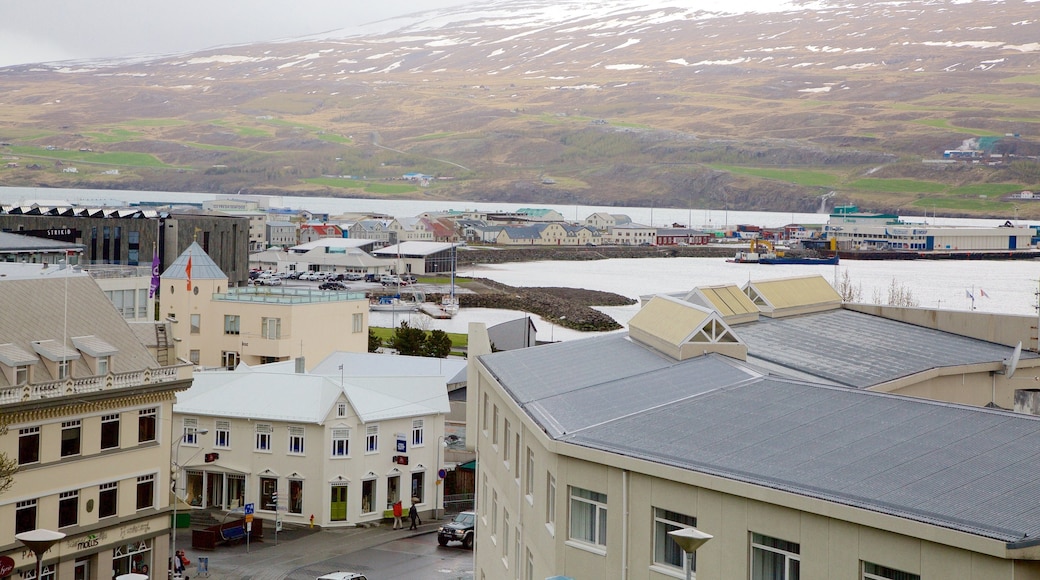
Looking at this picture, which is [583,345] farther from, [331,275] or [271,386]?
[331,275]

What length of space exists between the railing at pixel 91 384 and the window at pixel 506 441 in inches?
252

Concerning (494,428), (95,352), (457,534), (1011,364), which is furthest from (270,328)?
(1011,364)

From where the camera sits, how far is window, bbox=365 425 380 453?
65.7ft

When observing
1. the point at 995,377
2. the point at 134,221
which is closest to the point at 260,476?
the point at 995,377

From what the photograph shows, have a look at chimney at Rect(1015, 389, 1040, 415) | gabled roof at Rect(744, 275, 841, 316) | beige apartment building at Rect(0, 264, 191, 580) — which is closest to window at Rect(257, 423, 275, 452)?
beige apartment building at Rect(0, 264, 191, 580)

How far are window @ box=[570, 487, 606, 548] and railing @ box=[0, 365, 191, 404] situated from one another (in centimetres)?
863

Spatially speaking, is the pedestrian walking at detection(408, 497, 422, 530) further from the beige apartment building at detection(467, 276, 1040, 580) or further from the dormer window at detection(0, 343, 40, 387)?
the beige apartment building at detection(467, 276, 1040, 580)

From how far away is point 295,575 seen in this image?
1633 centimetres

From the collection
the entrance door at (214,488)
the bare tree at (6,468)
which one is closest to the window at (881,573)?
the bare tree at (6,468)

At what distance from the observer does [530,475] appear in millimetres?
9531

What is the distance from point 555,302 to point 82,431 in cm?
5321

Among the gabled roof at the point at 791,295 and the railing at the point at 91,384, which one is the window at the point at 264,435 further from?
the gabled roof at the point at 791,295

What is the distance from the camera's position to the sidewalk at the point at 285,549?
16.5m

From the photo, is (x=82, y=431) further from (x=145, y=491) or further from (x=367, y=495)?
(x=367, y=495)
